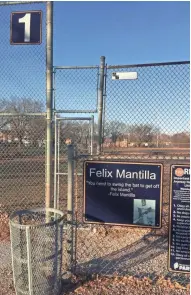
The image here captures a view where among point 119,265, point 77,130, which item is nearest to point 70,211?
point 119,265

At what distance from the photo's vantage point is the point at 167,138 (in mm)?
5508

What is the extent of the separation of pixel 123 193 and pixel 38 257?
3.89ft

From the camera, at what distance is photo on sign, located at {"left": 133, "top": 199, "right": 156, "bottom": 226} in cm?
365

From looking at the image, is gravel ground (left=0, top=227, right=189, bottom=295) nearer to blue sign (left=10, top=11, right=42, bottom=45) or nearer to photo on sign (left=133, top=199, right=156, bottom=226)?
photo on sign (left=133, top=199, right=156, bottom=226)

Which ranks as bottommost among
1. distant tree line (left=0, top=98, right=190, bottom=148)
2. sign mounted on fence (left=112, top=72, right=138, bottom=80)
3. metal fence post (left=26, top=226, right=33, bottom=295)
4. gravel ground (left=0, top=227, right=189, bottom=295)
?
gravel ground (left=0, top=227, right=189, bottom=295)

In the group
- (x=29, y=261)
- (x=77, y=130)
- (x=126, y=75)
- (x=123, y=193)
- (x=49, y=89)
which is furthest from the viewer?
(x=77, y=130)

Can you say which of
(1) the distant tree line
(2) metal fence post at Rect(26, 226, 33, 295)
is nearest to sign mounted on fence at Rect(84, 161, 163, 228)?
(2) metal fence post at Rect(26, 226, 33, 295)

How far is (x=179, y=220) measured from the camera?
360 cm

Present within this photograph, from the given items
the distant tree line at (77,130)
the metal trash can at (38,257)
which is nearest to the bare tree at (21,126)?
the distant tree line at (77,130)

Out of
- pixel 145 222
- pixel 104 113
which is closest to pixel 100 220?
pixel 145 222

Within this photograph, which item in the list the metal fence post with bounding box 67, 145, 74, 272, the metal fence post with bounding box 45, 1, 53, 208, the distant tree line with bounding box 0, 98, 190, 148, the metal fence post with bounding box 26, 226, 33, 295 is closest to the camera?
the metal fence post with bounding box 26, 226, 33, 295

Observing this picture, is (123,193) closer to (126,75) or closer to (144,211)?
(144,211)

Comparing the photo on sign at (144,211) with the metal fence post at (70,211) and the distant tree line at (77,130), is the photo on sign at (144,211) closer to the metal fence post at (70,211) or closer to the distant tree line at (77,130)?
the metal fence post at (70,211)

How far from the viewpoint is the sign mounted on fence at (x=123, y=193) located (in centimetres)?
364
